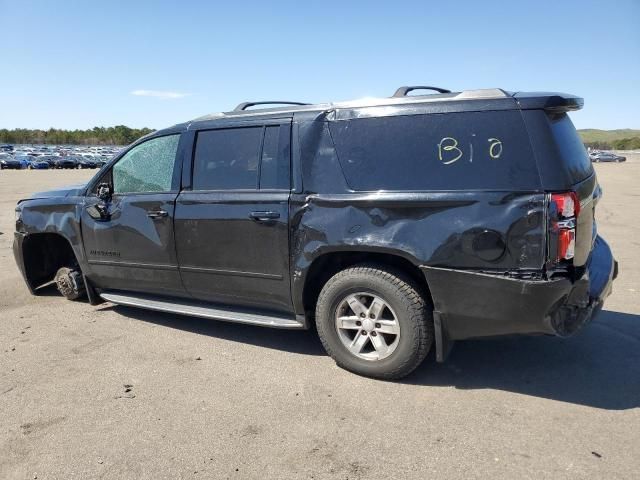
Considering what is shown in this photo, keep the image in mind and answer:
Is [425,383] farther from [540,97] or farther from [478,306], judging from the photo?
[540,97]

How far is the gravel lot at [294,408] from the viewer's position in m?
2.76

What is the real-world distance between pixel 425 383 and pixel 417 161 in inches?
60.6

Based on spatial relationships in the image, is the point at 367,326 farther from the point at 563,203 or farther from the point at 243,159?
the point at 243,159

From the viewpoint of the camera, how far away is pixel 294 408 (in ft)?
11.1

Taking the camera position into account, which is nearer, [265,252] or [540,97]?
[540,97]

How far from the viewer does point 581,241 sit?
3.23 meters

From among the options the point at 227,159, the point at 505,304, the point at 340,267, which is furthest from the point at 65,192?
the point at 505,304

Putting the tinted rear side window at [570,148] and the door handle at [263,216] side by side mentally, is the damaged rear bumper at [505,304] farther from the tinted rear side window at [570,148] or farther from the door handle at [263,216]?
the door handle at [263,216]

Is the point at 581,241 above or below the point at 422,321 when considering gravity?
above

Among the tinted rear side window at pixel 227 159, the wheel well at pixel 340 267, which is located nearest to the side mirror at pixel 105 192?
the tinted rear side window at pixel 227 159

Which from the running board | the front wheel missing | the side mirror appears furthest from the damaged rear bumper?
the front wheel missing

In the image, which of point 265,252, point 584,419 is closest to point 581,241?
point 584,419

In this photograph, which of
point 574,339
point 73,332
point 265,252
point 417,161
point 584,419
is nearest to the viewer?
point 584,419

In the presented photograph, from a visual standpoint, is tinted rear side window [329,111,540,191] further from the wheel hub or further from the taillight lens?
the wheel hub
